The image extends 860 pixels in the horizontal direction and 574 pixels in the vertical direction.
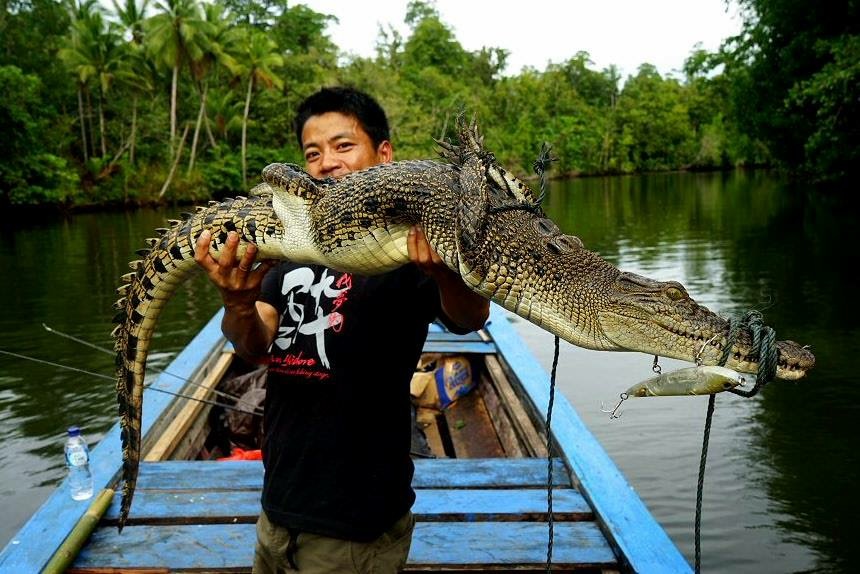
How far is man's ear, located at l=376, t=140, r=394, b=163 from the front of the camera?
255 centimetres

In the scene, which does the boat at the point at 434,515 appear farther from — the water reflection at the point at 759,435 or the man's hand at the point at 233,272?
the man's hand at the point at 233,272

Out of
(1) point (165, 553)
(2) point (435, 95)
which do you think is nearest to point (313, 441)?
(1) point (165, 553)

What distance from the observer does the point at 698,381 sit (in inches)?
55.2

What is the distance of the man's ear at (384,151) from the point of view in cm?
255

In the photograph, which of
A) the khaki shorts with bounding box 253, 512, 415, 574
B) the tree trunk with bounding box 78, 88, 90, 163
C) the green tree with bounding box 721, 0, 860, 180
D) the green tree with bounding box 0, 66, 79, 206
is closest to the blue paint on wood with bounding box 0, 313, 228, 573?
the khaki shorts with bounding box 253, 512, 415, 574

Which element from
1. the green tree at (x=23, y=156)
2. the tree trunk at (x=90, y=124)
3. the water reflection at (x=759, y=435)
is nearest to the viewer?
the water reflection at (x=759, y=435)

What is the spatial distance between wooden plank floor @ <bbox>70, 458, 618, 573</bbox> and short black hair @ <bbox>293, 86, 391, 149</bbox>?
1.60 metres

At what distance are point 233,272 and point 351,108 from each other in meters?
0.76

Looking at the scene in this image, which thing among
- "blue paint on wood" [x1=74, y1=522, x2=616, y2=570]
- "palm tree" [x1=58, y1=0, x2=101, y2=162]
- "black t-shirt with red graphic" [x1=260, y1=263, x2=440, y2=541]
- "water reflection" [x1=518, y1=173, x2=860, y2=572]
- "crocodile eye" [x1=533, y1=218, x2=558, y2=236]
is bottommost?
"water reflection" [x1=518, y1=173, x2=860, y2=572]

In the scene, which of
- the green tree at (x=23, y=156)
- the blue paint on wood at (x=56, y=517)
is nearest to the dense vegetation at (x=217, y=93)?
the green tree at (x=23, y=156)

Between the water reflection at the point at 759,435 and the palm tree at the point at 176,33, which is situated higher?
the palm tree at the point at 176,33

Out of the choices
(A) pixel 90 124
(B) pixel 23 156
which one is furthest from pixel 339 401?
(A) pixel 90 124

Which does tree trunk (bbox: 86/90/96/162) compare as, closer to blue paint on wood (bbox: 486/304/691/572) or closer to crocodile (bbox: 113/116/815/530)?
blue paint on wood (bbox: 486/304/691/572)

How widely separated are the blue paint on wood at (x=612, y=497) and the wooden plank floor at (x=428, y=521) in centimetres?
8
